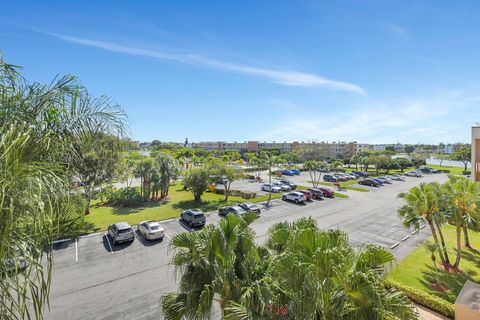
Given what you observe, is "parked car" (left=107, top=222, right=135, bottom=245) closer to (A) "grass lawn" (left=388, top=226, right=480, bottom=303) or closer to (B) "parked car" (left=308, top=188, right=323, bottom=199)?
(A) "grass lawn" (left=388, top=226, right=480, bottom=303)

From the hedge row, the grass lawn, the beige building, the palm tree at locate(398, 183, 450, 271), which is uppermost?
the beige building

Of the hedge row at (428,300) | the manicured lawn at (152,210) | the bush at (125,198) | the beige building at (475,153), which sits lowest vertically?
the hedge row at (428,300)

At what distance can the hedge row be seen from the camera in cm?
1012

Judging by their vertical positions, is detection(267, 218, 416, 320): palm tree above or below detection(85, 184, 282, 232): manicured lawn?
above

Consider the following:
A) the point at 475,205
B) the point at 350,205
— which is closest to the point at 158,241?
the point at 475,205

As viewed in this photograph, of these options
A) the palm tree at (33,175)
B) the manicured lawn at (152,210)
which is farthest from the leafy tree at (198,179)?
the palm tree at (33,175)

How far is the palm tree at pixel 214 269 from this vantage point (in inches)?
232

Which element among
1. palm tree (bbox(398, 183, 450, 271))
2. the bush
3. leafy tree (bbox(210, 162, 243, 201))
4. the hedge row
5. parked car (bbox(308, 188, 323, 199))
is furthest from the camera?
parked car (bbox(308, 188, 323, 199))

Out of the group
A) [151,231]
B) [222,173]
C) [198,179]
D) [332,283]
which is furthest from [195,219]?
[332,283]

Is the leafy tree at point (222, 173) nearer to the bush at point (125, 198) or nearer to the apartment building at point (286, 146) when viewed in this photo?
the bush at point (125, 198)

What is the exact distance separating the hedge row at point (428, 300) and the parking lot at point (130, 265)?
4922 mm

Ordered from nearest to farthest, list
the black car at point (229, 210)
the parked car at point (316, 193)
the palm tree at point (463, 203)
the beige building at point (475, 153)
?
the palm tree at point (463, 203), the beige building at point (475, 153), the black car at point (229, 210), the parked car at point (316, 193)

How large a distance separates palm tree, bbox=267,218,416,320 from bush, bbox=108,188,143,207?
81.1 ft

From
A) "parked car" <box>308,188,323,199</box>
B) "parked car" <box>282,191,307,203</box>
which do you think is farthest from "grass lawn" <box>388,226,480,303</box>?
"parked car" <box>308,188,323,199</box>
